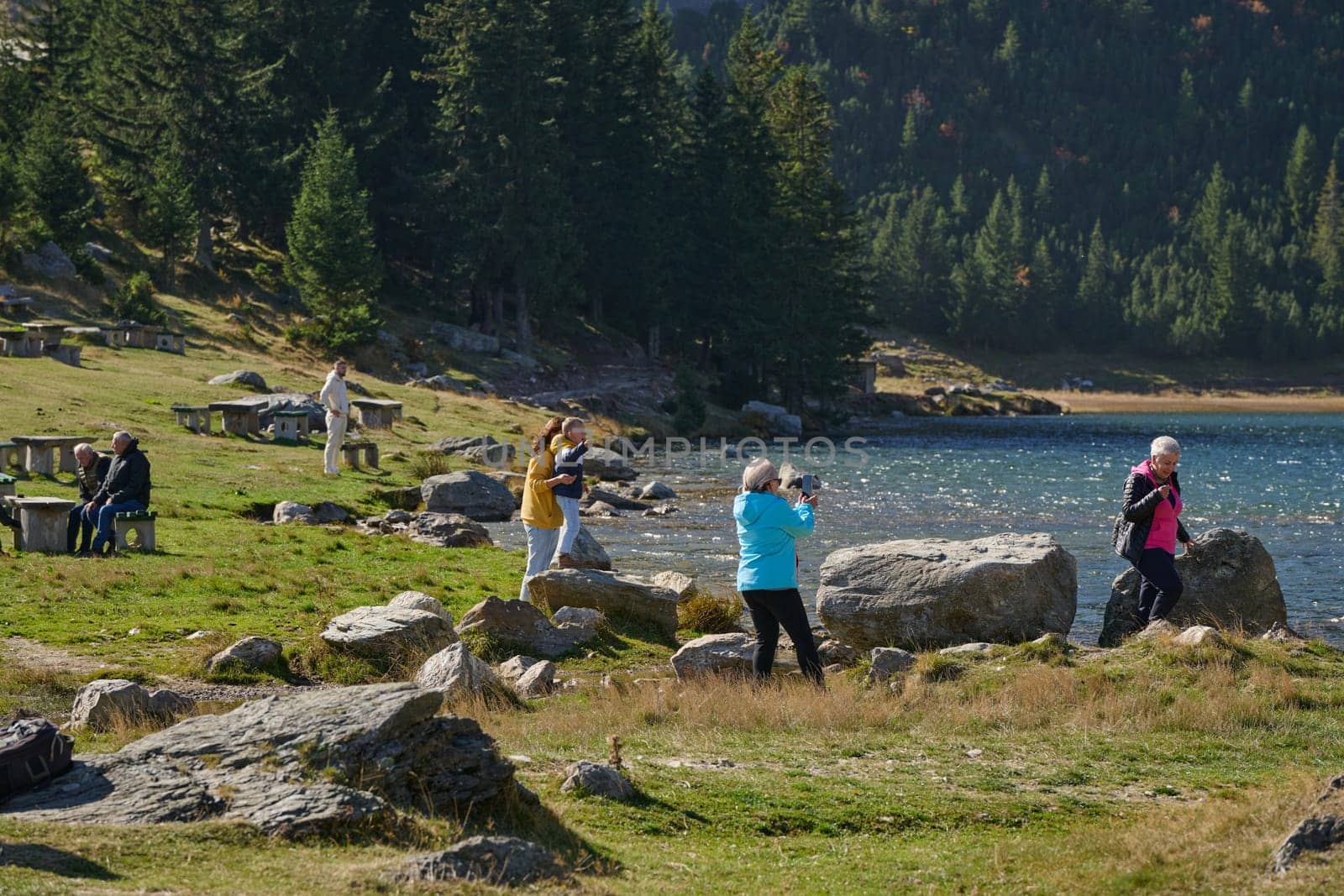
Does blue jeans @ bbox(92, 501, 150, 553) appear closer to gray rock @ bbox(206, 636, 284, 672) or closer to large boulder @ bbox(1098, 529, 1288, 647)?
gray rock @ bbox(206, 636, 284, 672)

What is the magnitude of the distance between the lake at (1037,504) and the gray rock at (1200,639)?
4.44m

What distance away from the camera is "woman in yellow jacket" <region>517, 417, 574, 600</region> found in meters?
17.7

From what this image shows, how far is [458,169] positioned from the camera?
6762 centimetres

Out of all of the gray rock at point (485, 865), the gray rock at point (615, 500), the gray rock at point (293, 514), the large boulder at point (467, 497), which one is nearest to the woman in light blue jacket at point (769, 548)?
the gray rock at point (485, 865)

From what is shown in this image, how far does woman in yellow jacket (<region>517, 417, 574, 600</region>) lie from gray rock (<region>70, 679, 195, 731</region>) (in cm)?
623

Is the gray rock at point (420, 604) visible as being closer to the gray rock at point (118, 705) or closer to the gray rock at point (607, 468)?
the gray rock at point (118, 705)

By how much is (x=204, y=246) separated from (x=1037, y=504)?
137 feet

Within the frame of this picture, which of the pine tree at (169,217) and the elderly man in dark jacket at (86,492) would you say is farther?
the pine tree at (169,217)

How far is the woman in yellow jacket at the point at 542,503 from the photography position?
17.7 meters

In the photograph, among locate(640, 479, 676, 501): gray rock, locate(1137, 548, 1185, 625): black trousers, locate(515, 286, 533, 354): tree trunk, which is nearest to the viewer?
locate(1137, 548, 1185, 625): black trousers

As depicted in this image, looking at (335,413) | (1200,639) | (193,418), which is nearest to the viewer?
(1200,639)

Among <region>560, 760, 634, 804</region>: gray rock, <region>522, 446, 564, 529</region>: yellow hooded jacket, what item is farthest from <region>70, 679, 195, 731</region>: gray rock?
<region>522, 446, 564, 529</region>: yellow hooded jacket

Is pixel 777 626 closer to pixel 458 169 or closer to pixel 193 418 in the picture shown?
pixel 193 418

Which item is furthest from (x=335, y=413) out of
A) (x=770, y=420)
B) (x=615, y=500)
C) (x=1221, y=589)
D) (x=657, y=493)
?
(x=770, y=420)
